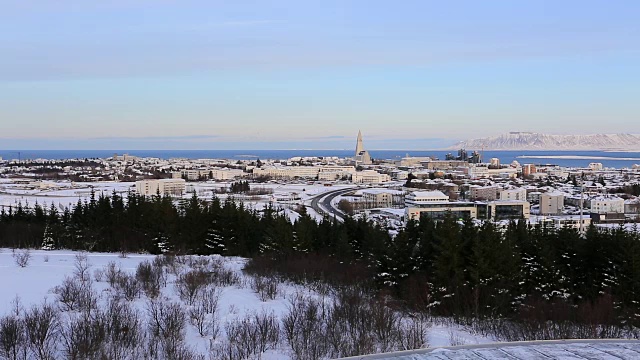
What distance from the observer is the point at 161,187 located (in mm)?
69750

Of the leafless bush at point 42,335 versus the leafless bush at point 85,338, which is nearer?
the leafless bush at point 85,338

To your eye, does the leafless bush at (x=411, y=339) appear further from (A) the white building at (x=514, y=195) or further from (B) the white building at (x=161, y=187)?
(B) the white building at (x=161, y=187)

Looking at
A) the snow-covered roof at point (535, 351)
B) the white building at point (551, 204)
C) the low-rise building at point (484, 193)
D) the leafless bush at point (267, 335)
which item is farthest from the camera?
the low-rise building at point (484, 193)

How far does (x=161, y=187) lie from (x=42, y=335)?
2515 inches

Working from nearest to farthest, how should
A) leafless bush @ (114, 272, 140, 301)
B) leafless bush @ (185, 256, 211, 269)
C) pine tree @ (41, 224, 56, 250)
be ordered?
leafless bush @ (114, 272, 140, 301) < leafless bush @ (185, 256, 211, 269) < pine tree @ (41, 224, 56, 250)

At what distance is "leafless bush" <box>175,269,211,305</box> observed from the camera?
1098cm

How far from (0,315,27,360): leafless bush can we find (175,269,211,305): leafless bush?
3327 millimetres

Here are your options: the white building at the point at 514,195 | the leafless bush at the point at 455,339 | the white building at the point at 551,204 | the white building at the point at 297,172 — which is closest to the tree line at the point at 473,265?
the leafless bush at the point at 455,339

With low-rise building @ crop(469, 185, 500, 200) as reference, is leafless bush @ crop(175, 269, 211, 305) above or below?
above

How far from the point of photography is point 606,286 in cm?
1415

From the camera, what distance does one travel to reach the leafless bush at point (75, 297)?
A: 1001 centimetres

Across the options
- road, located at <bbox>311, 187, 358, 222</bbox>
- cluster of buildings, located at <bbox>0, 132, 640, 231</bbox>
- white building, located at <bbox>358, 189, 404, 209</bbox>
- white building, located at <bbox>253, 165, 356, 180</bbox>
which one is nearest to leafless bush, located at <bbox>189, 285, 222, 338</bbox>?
cluster of buildings, located at <bbox>0, 132, 640, 231</bbox>

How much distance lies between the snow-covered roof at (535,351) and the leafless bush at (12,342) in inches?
176

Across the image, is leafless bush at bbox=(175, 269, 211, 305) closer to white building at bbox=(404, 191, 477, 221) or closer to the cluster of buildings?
the cluster of buildings
